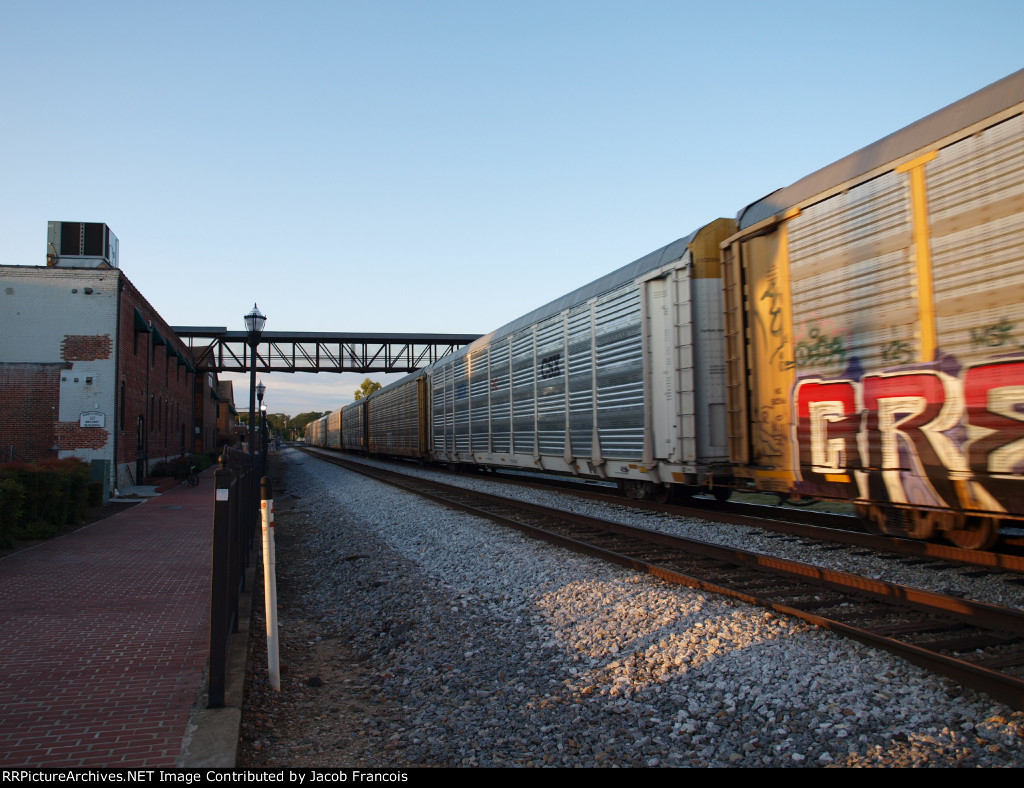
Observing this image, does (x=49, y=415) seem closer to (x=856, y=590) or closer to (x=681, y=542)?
(x=681, y=542)

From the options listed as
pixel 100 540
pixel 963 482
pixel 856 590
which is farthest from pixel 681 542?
pixel 100 540

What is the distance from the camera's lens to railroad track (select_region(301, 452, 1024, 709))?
12.5ft

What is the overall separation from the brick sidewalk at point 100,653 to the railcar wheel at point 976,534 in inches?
256

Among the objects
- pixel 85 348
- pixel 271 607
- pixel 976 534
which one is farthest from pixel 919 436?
pixel 85 348

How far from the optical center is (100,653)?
4.58 meters

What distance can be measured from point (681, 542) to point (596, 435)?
4.11 metres

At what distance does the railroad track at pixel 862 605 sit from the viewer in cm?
381

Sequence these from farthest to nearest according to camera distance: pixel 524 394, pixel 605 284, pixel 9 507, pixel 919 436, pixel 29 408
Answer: pixel 29 408
pixel 524 394
pixel 605 284
pixel 9 507
pixel 919 436

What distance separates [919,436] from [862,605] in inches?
60.8

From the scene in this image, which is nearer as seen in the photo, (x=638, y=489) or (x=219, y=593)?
(x=219, y=593)

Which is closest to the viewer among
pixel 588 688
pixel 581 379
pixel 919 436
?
pixel 588 688

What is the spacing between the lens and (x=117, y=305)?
63.1ft

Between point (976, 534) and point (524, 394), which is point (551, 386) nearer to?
point (524, 394)

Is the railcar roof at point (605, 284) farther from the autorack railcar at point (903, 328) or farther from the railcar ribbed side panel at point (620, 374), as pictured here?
the autorack railcar at point (903, 328)
